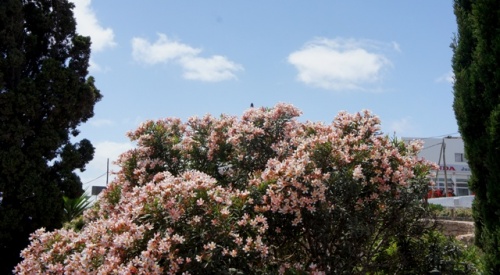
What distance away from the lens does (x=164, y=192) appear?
3824 millimetres

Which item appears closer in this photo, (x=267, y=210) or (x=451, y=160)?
(x=267, y=210)

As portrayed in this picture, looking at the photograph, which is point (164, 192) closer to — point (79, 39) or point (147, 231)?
point (147, 231)

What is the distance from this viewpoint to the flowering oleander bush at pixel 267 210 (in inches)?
144

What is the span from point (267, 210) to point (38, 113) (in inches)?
253

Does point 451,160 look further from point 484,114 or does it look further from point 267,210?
point 267,210

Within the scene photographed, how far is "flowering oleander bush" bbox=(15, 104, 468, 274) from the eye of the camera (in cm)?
365

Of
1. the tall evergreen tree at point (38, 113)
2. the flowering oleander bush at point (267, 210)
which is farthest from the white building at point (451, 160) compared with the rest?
the flowering oleander bush at point (267, 210)

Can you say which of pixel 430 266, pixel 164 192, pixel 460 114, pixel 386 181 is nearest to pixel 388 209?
pixel 386 181

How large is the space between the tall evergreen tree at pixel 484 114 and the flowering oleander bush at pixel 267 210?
0.53m

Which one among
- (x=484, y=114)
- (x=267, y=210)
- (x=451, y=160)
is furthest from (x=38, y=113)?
(x=451, y=160)

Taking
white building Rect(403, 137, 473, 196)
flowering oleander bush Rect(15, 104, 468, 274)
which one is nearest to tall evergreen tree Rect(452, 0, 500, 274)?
flowering oleander bush Rect(15, 104, 468, 274)

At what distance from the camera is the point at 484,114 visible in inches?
198

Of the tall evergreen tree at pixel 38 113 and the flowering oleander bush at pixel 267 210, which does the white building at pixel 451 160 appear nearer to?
the tall evergreen tree at pixel 38 113

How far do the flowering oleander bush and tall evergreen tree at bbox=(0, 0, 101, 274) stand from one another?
3.67 m
